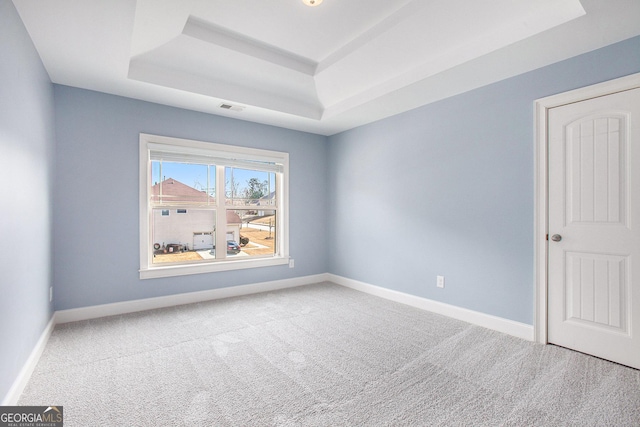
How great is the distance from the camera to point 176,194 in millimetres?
3809

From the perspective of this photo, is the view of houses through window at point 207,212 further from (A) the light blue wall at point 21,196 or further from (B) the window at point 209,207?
(A) the light blue wall at point 21,196

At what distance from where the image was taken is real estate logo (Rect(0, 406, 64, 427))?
62.6 inches

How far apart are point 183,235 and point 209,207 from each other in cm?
48

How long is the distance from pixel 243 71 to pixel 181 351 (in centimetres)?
272

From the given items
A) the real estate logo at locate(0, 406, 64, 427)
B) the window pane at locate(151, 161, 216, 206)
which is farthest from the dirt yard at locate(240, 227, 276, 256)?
the real estate logo at locate(0, 406, 64, 427)

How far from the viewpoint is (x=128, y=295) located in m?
3.40

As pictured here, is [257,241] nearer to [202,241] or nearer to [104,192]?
[202,241]

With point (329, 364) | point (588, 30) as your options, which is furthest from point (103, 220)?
point (588, 30)

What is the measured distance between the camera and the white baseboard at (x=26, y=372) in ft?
5.68

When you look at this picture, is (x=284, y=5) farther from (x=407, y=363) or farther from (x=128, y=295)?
(x=128, y=295)

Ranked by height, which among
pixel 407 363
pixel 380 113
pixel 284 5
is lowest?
pixel 407 363

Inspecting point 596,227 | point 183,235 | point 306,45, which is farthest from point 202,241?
point 596,227

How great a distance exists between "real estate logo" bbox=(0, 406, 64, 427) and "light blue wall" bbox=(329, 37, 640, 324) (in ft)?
10.8

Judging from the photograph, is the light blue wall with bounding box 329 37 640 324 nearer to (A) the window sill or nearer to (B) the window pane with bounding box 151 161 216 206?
(A) the window sill
